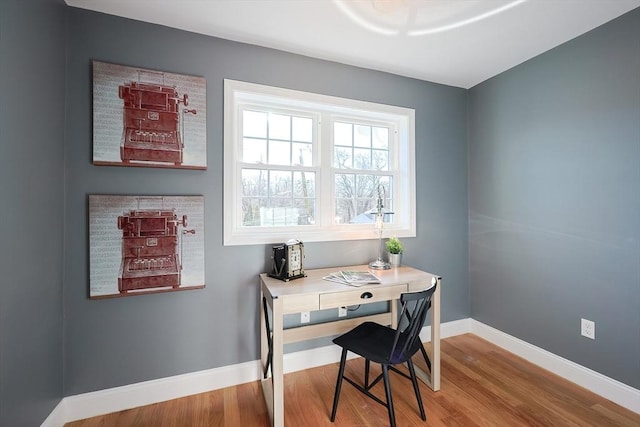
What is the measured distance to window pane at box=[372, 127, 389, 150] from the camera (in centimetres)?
267

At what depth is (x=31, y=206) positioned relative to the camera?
138 centimetres

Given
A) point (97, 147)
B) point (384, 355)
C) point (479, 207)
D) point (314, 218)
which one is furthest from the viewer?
point (479, 207)

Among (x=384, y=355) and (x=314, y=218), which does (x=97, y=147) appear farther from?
(x=384, y=355)

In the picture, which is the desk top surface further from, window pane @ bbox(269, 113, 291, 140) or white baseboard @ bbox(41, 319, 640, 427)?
window pane @ bbox(269, 113, 291, 140)

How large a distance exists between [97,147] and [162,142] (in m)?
0.36

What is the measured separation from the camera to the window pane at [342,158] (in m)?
2.48

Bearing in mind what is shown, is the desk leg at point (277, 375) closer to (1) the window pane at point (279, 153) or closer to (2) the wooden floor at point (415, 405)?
(2) the wooden floor at point (415, 405)

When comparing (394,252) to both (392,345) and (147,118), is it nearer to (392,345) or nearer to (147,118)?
(392,345)

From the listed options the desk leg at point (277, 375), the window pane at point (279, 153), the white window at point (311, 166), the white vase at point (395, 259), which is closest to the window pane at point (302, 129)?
the white window at point (311, 166)

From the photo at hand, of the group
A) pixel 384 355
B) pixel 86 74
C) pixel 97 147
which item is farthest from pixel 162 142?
pixel 384 355

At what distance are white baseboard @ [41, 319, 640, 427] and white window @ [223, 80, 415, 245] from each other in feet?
3.09

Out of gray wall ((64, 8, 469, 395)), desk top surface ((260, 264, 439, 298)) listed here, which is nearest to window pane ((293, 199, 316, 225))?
gray wall ((64, 8, 469, 395))

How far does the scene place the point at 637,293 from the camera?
1.77 metres

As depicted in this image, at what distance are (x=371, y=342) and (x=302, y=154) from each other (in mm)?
1533
